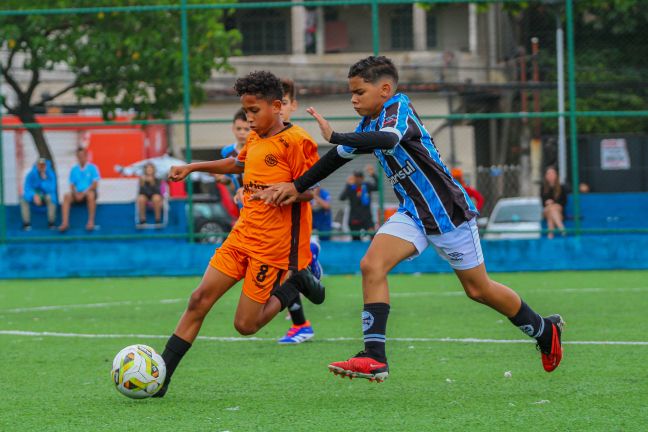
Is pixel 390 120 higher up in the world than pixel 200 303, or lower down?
higher up

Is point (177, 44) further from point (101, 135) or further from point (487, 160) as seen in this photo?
point (487, 160)

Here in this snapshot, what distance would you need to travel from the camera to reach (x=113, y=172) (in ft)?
58.3

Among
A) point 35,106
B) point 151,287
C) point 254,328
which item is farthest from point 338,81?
point 254,328

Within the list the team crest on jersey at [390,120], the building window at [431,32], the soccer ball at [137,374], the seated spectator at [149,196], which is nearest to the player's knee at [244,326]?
the soccer ball at [137,374]

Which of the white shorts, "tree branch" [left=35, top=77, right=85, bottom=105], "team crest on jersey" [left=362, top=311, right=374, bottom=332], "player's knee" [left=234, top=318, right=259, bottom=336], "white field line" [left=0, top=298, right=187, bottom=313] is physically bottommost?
"white field line" [left=0, top=298, right=187, bottom=313]

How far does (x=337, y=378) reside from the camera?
6711 mm

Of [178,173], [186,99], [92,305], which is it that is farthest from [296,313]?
[186,99]

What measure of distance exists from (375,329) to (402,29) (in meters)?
15.8

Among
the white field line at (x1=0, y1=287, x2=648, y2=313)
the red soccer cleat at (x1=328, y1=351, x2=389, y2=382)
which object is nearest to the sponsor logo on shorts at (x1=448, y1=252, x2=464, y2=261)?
the red soccer cleat at (x1=328, y1=351, x2=389, y2=382)

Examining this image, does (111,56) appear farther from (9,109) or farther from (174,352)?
(174,352)

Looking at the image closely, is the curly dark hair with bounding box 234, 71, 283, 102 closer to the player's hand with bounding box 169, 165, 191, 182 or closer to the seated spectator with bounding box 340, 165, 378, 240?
the player's hand with bounding box 169, 165, 191, 182

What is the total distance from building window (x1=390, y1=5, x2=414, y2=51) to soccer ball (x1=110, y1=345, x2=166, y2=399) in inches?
541

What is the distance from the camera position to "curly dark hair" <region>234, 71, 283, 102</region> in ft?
21.4

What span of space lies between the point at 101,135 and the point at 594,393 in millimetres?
12838
